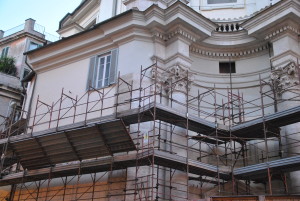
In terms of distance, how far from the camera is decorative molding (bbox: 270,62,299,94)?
18359mm

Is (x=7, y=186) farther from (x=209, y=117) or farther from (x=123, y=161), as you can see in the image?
(x=209, y=117)

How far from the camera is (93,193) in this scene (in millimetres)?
16562

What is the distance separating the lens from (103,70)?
20.6 m

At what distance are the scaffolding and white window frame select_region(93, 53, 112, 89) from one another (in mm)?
493

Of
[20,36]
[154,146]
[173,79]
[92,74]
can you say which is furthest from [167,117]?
[20,36]

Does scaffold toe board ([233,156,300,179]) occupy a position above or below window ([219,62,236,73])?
below

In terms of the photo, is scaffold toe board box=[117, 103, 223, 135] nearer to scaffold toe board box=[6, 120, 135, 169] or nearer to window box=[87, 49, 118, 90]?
scaffold toe board box=[6, 120, 135, 169]

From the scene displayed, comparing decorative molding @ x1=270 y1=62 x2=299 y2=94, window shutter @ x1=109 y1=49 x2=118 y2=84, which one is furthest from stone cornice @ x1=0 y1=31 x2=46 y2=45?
decorative molding @ x1=270 y1=62 x2=299 y2=94

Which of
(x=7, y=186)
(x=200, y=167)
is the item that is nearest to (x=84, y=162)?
(x=200, y=167)

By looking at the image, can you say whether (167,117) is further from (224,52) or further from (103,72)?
(224,52)

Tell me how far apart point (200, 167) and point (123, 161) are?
2.94m

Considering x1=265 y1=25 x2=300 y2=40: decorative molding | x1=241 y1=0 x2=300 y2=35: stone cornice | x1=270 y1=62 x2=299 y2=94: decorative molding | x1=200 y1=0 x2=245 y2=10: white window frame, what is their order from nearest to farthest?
x1=270 y1=62 x2=299 y2=94: decorative molding, x1=241 y1=0 x2=300 y2=35: stone cornice, x1=265 y1=25 x2=300 y2=40: decorative molding, x1=200 y1=0 x2=245 y2=10: white window frame

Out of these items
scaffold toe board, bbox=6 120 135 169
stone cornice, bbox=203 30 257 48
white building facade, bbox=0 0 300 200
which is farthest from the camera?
stone cornice, bbox=203 30 257 48

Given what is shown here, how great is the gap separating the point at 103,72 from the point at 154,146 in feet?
17.5
